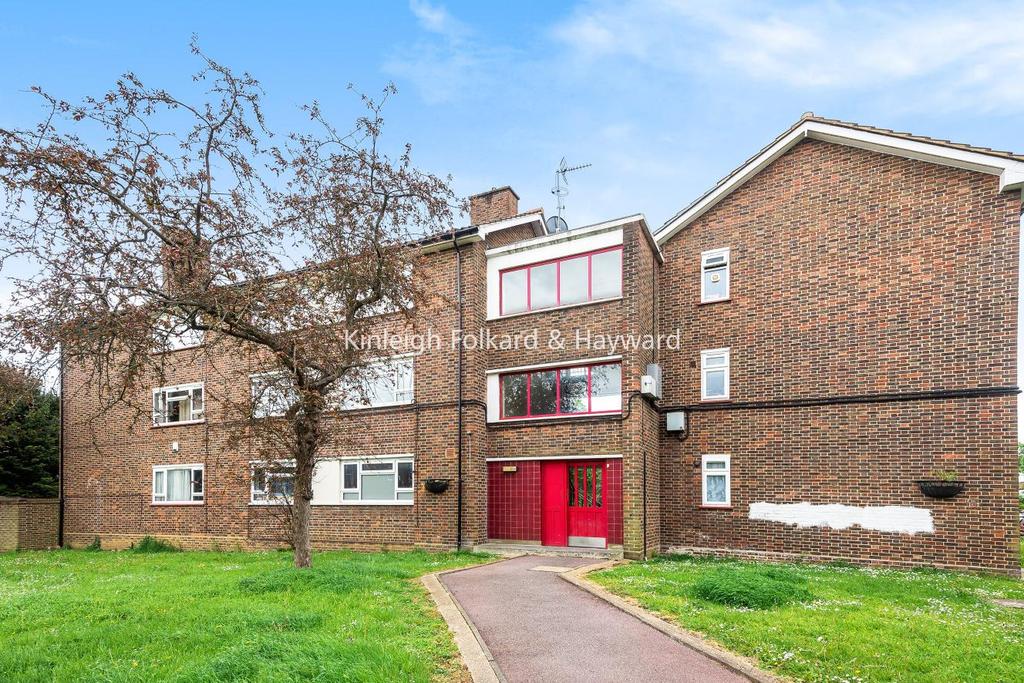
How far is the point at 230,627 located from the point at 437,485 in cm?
877

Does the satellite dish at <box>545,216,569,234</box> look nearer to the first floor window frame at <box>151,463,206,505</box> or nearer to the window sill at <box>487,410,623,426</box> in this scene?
the window sill at <box>487,410,623,426</box>

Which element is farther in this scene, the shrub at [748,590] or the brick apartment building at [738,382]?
the brick apartment building at [738,382]

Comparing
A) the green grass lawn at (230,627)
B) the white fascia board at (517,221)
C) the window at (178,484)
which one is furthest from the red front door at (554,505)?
the window at (178,484)

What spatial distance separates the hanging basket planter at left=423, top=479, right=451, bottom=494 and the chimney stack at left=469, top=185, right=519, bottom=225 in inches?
292

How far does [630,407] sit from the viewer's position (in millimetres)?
14703

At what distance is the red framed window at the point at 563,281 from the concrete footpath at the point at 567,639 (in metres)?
7.16

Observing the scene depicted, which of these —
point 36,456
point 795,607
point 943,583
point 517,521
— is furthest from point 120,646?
point 36,456

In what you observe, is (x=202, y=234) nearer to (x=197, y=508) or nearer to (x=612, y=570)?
(x=612, y=570)

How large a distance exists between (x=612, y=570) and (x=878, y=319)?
25.3ft

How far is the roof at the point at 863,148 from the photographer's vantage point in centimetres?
1309

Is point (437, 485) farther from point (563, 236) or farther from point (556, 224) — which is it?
point (556, 224)

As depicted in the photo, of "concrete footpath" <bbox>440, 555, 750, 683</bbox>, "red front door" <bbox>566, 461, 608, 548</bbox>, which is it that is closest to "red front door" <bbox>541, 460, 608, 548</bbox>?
"red front door" <bbox>566, 461, 608, 548</bbox>

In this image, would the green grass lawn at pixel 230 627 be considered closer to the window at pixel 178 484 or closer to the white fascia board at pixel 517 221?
the window at pixel 178 484

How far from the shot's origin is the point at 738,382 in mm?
15523
